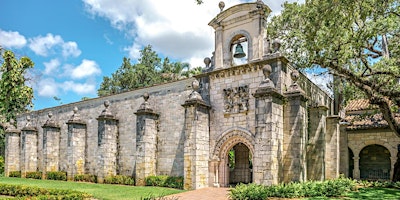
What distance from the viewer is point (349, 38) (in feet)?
40.2

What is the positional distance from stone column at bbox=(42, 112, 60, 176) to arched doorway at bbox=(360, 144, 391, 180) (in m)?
21.6

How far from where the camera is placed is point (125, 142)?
19469 millimetres

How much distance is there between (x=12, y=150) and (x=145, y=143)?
15918mm

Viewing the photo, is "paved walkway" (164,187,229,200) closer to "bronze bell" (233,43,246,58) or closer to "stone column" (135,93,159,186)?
"stone column" (135,93,159,186)

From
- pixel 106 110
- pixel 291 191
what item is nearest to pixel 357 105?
pixel 291 191

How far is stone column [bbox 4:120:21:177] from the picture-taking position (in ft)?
86.5

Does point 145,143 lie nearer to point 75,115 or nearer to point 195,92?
point 195,92

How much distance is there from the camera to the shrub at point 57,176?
839 inches

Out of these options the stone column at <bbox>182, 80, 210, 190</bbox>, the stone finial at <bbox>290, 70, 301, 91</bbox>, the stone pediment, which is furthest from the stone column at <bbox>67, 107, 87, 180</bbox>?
the stone finial at <bbox>290, 70, 301, 91</bbox>

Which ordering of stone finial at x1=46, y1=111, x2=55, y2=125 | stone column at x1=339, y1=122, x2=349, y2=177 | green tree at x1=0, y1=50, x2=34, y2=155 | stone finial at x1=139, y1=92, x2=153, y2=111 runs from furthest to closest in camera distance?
green tree at x1=0, y1=50, x2=34, y2=155 < stone finial at x1=46, y1=111, x2=55, y2=125 < stone column at x1=339, y1=122, x2=349, y2=177 < stone finial at x1=139, y1=92, x2=153, y2=111

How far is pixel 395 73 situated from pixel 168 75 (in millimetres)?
27268

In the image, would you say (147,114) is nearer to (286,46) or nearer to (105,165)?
(105,165)

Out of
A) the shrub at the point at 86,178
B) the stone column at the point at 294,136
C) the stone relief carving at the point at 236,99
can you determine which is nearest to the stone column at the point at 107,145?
the shrub at the point at 86,178

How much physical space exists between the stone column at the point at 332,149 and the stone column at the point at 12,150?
23530 mm
